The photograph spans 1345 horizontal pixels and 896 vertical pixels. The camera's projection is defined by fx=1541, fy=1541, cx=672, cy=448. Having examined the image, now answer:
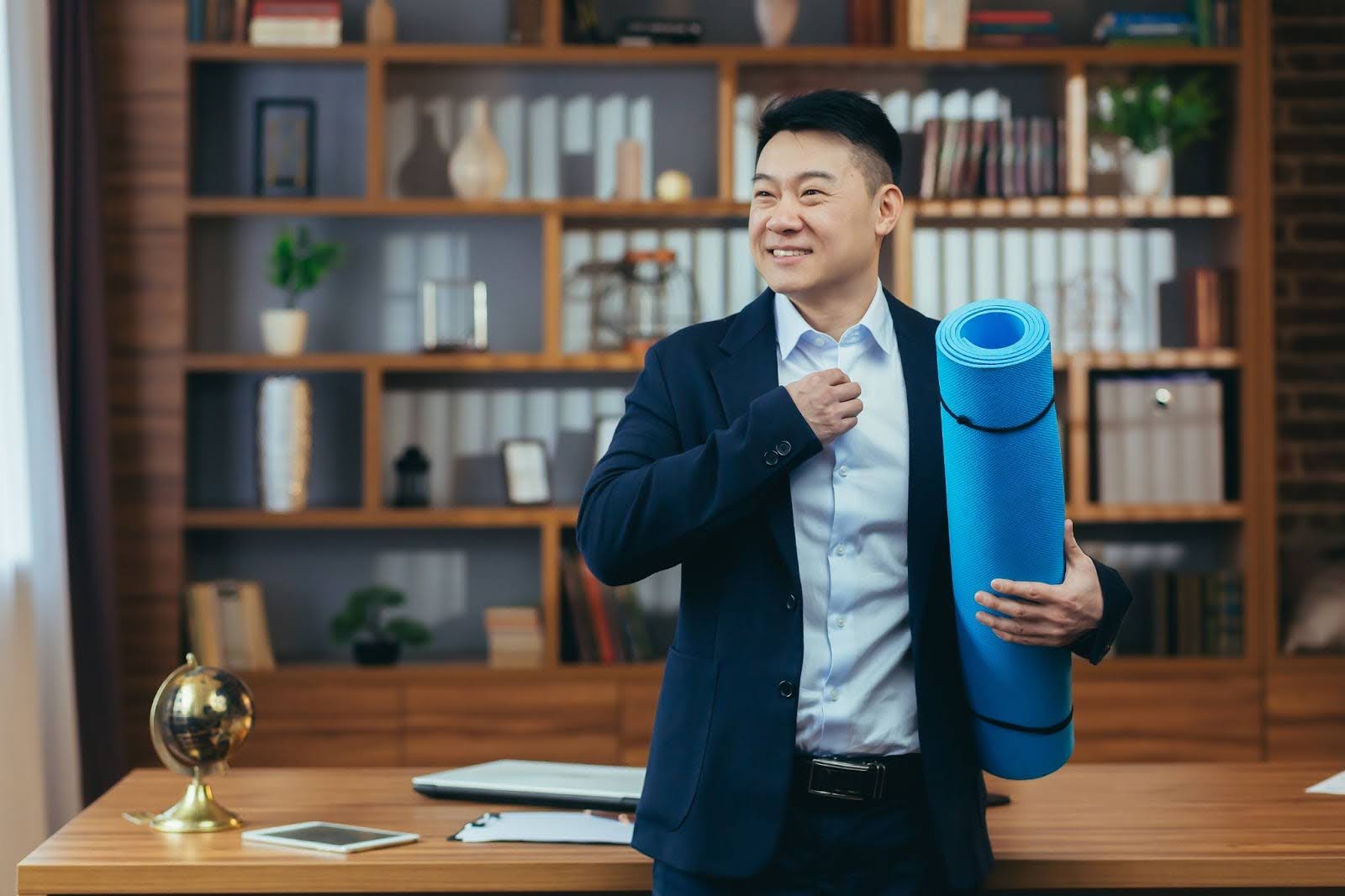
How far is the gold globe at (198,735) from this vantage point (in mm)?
1838

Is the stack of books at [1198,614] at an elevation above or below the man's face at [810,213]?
below

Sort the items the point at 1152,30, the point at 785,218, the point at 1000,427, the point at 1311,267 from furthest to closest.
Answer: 1. the point at 1311,267
2. the point at 1152,30
3. the point at 785,218
4. the point at 1000,427

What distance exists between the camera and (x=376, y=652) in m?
3.96

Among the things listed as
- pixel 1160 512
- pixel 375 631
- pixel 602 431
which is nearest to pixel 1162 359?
pixel 1160 512

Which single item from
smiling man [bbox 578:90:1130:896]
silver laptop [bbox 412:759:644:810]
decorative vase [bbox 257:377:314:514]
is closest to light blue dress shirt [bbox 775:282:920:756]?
smiling man [bbox 578:90:1130:896]

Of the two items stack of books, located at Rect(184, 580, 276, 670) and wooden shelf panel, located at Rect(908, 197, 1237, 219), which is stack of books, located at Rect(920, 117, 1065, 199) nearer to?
wooden shelf panel, located at Rect(908, 197, 1237, 219)

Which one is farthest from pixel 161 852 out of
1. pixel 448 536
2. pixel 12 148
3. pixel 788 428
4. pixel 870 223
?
pixel 448 536

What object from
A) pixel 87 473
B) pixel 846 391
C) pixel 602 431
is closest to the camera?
pixel 846 391

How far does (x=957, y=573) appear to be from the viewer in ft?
4.68

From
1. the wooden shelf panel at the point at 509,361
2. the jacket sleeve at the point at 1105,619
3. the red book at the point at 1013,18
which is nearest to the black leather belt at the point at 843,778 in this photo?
the jacket sleeve at the point at 1105,619

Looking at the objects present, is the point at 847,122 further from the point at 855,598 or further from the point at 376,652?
the point at 376,652

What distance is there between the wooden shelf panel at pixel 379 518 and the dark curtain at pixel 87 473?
0.89 feet

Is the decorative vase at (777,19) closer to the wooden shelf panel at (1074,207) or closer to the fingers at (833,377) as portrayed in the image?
the wooden shelf panel at (1074,207)

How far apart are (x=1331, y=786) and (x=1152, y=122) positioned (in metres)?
2.31
